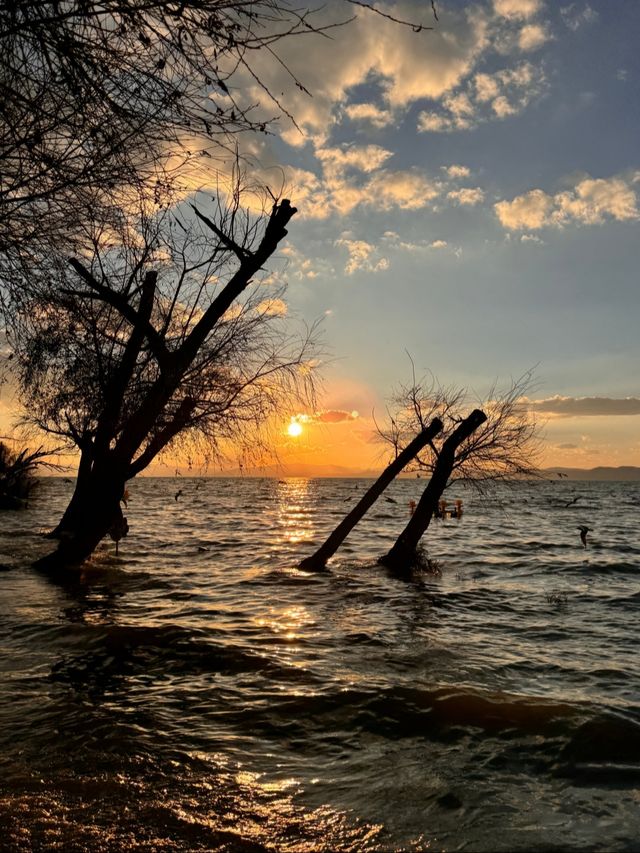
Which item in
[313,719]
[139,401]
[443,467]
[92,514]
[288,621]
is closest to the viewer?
[313,719]

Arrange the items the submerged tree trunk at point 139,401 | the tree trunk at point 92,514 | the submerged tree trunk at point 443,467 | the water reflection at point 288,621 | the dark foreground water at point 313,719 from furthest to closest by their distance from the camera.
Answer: the submerged tree trunk at point 443,467, the tree trunk at point 92,514, the submerged tree trunk at point 139,401, the water reflection at point 288,621, the dark foreground water at point 313,719

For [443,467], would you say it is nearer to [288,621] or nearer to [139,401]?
[288,621]

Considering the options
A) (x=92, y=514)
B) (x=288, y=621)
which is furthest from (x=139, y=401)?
(x=288, y=621)

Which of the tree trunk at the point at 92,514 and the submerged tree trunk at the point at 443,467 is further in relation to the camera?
the submerged tree trunk at the point at 443,467

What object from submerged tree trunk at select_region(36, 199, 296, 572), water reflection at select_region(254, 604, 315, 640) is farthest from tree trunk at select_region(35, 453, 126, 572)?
water reflection at select_region(254, 604, 315, 640)

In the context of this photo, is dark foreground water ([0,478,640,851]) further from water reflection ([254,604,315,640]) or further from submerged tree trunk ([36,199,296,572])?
submerged tree trunk ([36,199,296,572])

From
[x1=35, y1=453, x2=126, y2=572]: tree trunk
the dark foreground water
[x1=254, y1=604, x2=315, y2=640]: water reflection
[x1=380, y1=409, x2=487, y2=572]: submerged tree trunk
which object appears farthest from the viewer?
[x1=380, y1=409, x2=487, y2=572]: submerged tree trunk

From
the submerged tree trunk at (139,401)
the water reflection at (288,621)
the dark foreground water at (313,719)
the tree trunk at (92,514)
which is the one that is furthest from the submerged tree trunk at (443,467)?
the tree trunk at (92,514)

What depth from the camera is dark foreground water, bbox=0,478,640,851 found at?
3.82 metres

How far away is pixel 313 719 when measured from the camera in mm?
5816

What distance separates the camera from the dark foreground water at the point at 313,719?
12.5 feet

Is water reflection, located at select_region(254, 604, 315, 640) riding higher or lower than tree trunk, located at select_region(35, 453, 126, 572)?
lower

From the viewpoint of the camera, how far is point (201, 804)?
4.00 m

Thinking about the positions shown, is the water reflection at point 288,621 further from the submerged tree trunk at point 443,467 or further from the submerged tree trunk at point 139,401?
the submerged tree trunk at point 443,467
